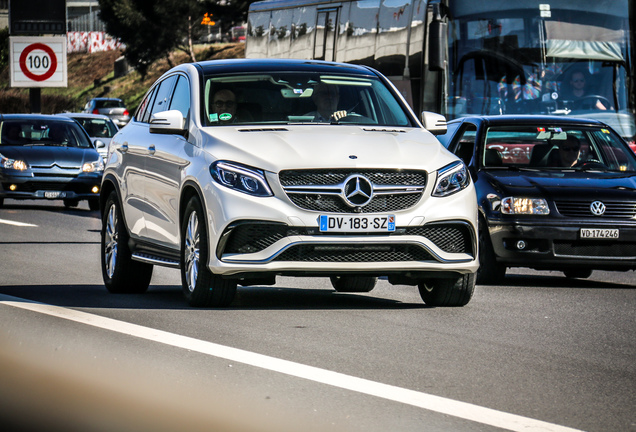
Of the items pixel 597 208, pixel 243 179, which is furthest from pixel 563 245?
pixel 243 179

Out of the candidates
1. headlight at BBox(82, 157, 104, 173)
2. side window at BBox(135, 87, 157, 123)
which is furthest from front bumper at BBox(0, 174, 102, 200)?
side window at BBox(135, 87, 157, 123)

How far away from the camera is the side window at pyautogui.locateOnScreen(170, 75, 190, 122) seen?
33.9ft

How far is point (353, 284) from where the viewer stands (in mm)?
11500

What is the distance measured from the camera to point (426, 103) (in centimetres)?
2114

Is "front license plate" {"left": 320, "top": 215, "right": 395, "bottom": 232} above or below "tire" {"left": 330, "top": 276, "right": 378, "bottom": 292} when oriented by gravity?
above

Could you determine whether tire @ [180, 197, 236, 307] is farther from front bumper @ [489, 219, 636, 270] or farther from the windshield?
the windshield

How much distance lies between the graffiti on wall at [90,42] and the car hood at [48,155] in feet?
304

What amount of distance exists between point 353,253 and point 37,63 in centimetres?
2210

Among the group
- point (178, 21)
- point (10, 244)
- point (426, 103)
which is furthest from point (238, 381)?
point (178, 21)

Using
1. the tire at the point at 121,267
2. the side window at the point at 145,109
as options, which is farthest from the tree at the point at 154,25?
the tire at the point at 121,267

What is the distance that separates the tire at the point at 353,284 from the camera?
11.4 m

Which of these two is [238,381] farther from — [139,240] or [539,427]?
[139,240]

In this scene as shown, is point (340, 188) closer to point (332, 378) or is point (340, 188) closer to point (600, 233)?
point (332, 378)

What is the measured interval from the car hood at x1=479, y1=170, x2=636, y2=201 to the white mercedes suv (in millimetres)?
2081
